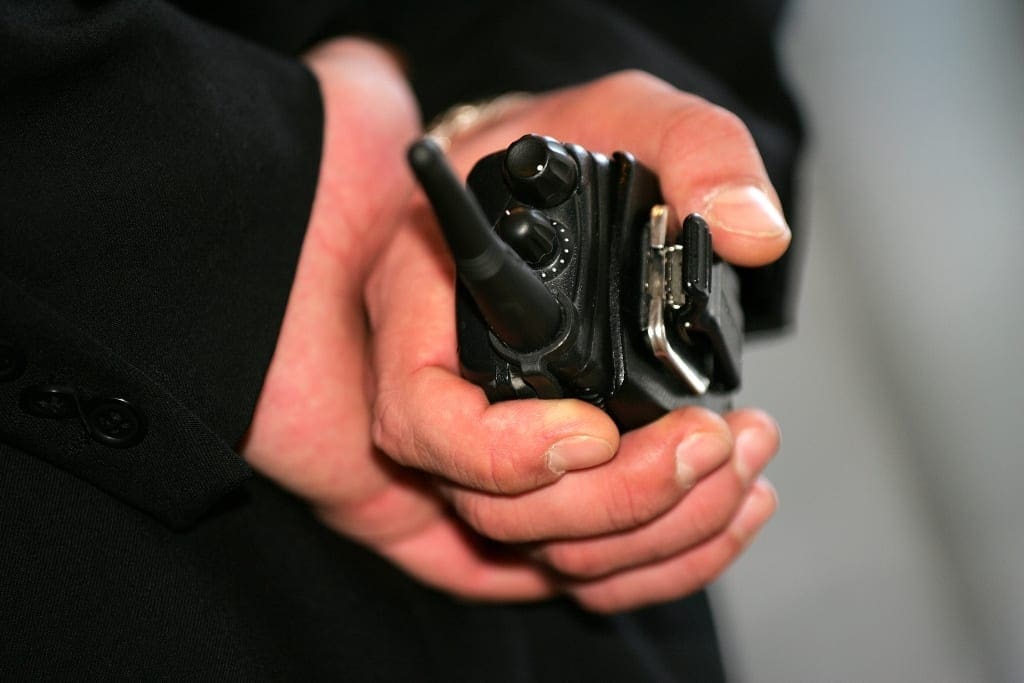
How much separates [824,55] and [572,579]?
Answer: 3.01ft

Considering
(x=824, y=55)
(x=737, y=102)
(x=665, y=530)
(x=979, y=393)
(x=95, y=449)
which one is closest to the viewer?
(x=95, y=449)

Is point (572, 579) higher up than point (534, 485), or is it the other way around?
point (534, 485)

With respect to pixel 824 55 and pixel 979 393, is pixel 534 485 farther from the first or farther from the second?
pixel 824 55

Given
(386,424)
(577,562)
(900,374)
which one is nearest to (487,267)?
(386,424)

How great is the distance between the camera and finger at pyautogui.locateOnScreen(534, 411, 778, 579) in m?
0.58

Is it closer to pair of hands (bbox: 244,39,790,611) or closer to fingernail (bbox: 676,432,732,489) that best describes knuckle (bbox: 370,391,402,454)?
pair of hands (bbox: 244,39,790,611)

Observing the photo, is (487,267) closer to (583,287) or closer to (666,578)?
(583,287)

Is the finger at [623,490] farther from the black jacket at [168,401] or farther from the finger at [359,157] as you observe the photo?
the finger at [359,157]

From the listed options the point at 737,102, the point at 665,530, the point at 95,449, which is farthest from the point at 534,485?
the point at 737,102

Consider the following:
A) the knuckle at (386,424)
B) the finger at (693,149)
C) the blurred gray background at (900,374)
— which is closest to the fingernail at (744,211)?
the finger at (693,149)

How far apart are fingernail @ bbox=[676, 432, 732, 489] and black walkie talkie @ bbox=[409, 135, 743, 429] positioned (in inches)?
1.2

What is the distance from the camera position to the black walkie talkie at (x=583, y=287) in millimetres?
427

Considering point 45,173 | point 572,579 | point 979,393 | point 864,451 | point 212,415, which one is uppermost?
point 45,173

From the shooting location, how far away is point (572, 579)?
0.63 metres
